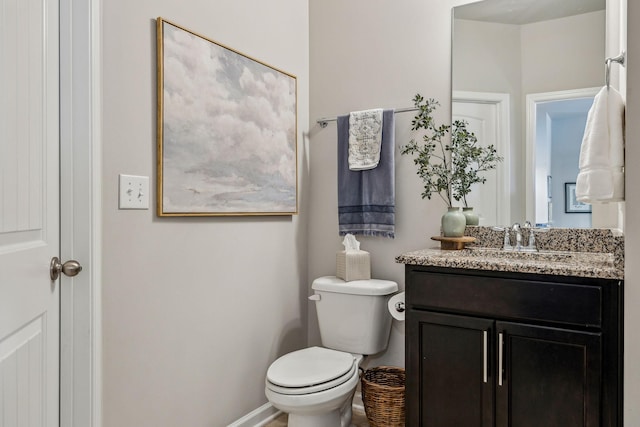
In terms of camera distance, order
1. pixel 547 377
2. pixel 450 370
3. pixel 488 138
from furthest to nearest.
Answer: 1. pixel 488 138
2. pixel 450 370
3. pixel 547 377

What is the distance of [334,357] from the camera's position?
6.74 feet

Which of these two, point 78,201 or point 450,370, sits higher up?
point 78,201

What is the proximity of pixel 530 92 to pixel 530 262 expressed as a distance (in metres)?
0.90

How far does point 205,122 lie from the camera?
6.16 ft

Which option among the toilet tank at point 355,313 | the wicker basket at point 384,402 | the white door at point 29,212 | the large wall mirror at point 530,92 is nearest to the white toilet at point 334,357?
the toilet tank at point 355,313

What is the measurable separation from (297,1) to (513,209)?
1.61 metres

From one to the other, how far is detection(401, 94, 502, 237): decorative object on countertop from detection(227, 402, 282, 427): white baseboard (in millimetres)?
1333

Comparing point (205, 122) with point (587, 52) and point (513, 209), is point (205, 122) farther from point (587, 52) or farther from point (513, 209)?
point (587, 52)

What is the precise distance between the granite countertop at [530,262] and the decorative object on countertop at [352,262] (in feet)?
1.45

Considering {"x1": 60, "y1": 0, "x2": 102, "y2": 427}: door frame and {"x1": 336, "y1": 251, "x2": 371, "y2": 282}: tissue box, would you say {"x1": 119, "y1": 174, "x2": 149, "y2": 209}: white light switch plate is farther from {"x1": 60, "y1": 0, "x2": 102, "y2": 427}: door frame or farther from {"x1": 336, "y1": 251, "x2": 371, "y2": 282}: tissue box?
{"x1": 336, "y1": 251, "x2": 371, "y2": 282}: tissue box

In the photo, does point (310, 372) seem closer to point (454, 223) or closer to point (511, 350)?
point (511, 350)

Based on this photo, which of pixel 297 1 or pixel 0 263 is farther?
pixel 297 1

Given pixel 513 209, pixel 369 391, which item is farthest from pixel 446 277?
pixel 369 391

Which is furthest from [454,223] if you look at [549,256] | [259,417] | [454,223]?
[259,417]
